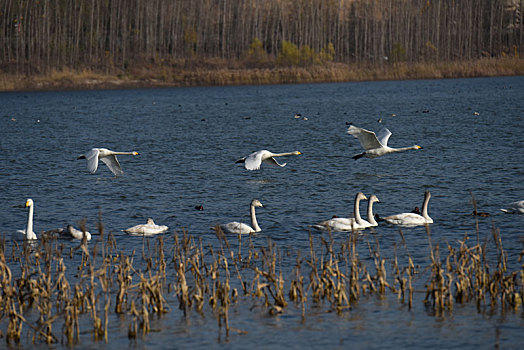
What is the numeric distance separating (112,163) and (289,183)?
17.0 feet

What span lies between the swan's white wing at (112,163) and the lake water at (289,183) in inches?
14.3

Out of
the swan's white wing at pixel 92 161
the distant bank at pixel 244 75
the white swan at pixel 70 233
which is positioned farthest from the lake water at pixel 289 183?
the distant bank at pixel 244 75

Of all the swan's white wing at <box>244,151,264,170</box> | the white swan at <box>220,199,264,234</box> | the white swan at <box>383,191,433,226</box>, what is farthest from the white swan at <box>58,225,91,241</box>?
the swan's white wing at <box>244,151,264,170</box>

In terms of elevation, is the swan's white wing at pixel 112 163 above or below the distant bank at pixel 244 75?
below

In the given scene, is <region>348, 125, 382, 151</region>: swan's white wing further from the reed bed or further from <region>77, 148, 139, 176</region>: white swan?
the reed bed

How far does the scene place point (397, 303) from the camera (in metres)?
10.4

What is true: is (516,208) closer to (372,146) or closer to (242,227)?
(242,227)

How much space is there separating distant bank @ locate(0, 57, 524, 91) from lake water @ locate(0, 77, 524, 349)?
20686 millimetres

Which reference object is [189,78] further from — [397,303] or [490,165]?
[397,303]

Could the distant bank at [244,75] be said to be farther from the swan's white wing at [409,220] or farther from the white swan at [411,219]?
the swan's white wing at [409,220]

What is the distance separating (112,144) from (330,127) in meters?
11.5

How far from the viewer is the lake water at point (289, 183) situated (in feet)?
31.6

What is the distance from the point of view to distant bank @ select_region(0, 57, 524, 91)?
74500 millimetres

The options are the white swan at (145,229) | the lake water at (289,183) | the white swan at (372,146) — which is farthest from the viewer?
the white swan at (372,146)
